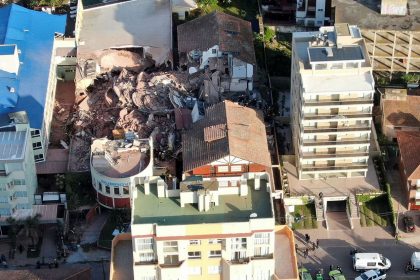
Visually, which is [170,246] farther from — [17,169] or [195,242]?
[17,169]

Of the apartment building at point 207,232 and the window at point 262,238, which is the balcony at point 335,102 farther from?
the window at point 262,238

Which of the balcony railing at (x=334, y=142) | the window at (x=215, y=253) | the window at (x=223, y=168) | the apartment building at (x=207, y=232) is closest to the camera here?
the apartment building at (x=207, y=232)

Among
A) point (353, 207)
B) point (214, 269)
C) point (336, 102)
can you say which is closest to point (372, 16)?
point (336, 102)

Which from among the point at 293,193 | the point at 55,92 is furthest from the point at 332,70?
the point at 55,92

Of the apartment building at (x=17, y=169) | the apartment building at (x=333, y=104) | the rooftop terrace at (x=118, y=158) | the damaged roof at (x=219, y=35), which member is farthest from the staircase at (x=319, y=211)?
the apartment building at (x=17, y=169)

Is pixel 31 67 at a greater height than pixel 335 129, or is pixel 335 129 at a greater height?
pixel 31 67

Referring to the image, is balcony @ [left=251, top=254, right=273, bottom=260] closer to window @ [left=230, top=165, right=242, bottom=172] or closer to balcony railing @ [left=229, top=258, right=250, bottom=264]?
balcony railing @ [left=229, top=258, right=250, bottom=264]
